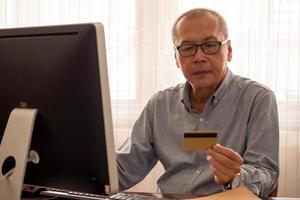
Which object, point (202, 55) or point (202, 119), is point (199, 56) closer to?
point (202, 55)

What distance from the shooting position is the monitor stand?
3.18 feet

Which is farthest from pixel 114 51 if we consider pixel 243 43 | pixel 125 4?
pixel 243 43

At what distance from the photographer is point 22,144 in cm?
98

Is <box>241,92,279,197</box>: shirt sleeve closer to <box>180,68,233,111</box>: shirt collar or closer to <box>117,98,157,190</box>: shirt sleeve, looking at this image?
<box>180,68,233,111</box>: shirt collar

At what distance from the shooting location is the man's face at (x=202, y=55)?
1548mm

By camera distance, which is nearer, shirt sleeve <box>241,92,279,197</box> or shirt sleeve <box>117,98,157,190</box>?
shirt sleeve <box>241,92,279,197</box>

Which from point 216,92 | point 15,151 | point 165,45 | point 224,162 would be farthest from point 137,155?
point 165,45

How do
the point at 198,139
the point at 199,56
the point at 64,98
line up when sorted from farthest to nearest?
the point at 199,56 < the point at 198,139 < the point at 64,98

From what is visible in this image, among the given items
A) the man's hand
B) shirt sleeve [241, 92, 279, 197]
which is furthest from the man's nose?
the man's hand

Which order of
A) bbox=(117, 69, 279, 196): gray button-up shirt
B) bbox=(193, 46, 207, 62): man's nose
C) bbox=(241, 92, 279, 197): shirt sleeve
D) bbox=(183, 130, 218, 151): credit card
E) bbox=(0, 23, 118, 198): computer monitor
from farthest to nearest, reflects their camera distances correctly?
bbox=(193, 46, 207, 62): man's nose, bbox=(117, 69, 279, 196): gray button-up shirt, bbox=(241, 92, 279, 197): shirt sleeve, bbox=(183, 130, 218, 151): credit card, bbox=(0, 23, 118, 198): computer monitor

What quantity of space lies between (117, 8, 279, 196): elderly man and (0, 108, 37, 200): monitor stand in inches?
24.0

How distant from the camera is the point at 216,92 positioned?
5.17ft

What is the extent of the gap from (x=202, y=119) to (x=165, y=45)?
1011mm

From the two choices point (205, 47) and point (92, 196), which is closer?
point (92, 196)
